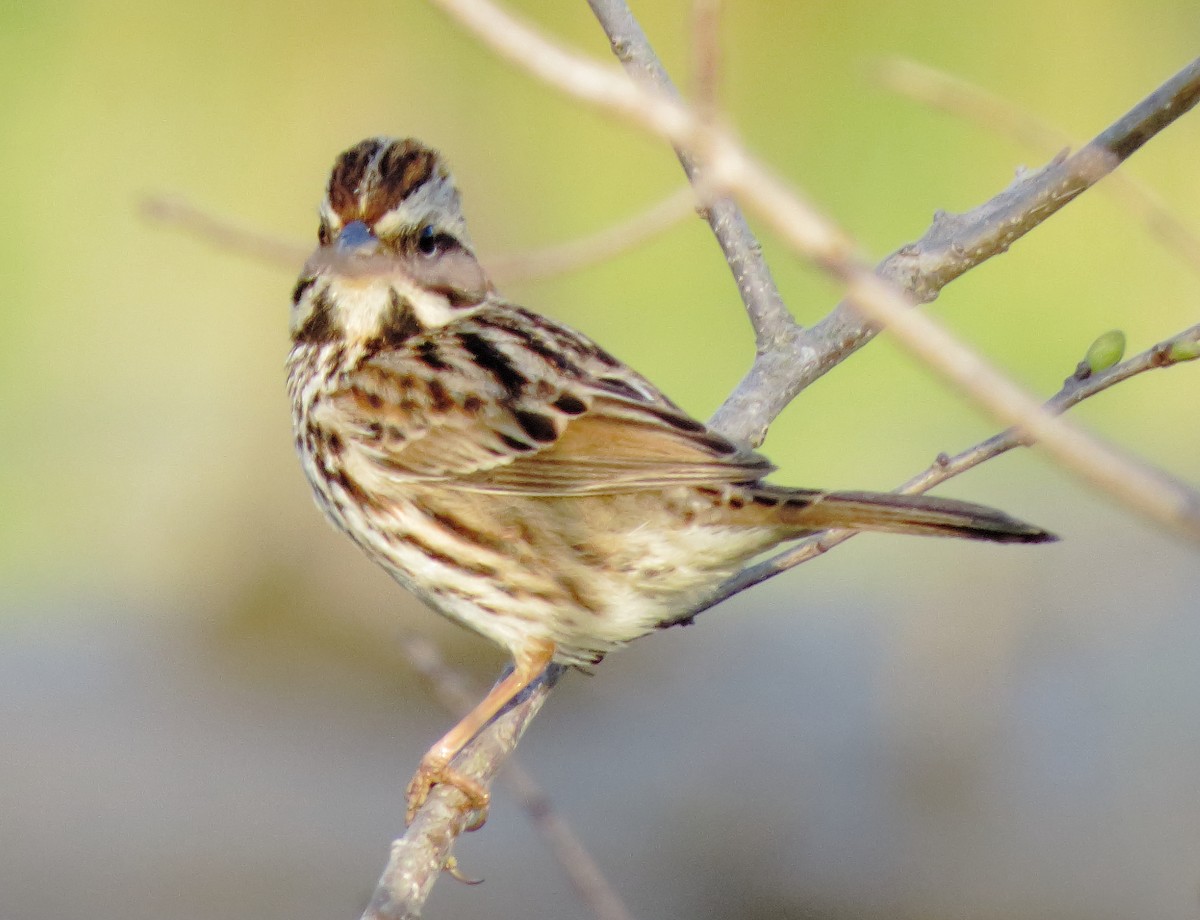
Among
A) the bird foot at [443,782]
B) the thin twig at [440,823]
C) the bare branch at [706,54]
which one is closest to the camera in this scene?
the bare branch at [706,54]

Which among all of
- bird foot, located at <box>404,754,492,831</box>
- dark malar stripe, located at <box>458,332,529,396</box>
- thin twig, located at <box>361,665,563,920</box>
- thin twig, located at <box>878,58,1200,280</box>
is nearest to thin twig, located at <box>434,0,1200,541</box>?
thin twig, located at <box>878,58,1200,280</box>

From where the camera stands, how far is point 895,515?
3.12 metres

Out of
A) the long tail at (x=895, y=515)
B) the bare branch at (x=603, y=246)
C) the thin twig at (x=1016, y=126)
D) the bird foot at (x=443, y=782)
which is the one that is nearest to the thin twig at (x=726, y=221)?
the long tail at (x=895, y=515)

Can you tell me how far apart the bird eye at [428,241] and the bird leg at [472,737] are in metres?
0.99

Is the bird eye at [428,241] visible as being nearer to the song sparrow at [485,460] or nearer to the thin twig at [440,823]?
the song sparrow at [485,460]

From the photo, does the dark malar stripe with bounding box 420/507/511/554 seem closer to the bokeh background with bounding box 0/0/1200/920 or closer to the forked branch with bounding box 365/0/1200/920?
the forked branch with bounding box 365/0/1200/920

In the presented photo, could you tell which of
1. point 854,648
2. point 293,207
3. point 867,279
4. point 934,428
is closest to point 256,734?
point 854,648

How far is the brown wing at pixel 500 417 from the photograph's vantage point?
3.70 metres

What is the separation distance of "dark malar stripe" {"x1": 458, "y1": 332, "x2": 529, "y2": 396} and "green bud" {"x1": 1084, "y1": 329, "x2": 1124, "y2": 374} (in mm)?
Answer: 1361

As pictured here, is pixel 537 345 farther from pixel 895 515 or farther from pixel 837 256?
pixel 837 256

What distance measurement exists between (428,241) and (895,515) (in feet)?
4.66

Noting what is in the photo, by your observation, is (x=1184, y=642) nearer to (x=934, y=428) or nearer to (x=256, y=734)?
(x=934, y=428)

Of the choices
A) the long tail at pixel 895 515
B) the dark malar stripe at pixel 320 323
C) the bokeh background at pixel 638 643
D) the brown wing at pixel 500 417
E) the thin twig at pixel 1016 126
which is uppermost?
the bokeh background at pixel 638 643

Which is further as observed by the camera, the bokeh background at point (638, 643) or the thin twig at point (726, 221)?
the bokeh background at point (638, 643)
